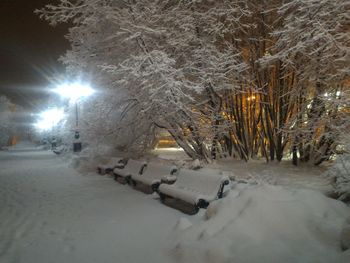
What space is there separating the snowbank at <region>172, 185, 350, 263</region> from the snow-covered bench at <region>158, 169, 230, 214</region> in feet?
2.98

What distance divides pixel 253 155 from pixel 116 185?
19.7 feet

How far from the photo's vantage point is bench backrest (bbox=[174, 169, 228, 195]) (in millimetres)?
7176

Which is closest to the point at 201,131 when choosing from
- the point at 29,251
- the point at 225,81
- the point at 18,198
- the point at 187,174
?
the point at 225,81

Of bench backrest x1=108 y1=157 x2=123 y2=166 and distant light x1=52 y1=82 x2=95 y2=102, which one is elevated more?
distant light x1=52 y1=82 x2=95 y2=102

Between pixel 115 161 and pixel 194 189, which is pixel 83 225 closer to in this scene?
pixel 194 189

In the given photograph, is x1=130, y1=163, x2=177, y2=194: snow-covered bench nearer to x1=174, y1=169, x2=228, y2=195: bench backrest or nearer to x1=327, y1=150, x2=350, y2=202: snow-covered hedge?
x1=174, y1=169, x2=228, y2=195: bench backrest

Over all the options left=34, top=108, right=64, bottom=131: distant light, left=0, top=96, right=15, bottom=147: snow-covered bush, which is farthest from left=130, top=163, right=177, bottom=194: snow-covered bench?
left=0, top=96, right=15, bottom=147: snow-covered bush

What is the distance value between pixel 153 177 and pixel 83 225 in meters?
3.60

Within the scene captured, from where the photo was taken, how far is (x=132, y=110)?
1397 cm

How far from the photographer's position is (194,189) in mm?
7809

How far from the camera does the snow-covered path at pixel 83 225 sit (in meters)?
5.33

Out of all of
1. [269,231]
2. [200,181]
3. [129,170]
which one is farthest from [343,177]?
[129,170]

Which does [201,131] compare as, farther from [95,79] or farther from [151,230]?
[151,230]

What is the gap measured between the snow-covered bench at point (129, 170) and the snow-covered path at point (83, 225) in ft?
2.37
